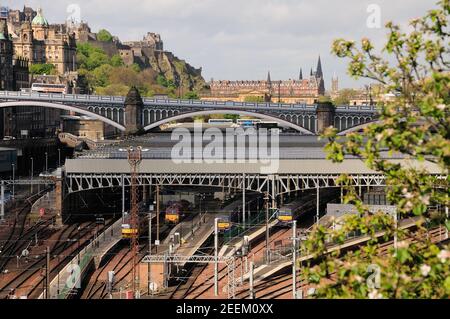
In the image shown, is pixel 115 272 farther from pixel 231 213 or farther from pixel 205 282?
pixel 231 213

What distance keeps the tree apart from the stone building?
17492 cm

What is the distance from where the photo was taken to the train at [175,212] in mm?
60594

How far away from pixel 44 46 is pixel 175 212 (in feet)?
453

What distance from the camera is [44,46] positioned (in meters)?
193

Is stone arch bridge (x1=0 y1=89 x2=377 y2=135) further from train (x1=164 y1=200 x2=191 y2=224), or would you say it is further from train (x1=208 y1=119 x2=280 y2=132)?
train (x1=164 y1=200 x2=191 y2=224)

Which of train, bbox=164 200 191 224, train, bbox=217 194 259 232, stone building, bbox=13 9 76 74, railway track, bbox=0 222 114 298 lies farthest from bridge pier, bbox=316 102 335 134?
stone building, bbox=13 9 76 74

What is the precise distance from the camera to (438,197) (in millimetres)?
14523

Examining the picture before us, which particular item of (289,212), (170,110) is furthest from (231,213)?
(170,110)

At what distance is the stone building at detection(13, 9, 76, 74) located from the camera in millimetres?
187875

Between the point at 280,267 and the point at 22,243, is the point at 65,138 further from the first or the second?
the point at 280,267

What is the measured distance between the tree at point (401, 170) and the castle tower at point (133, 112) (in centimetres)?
9448

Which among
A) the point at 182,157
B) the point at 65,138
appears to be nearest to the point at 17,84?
the point at 65,138
